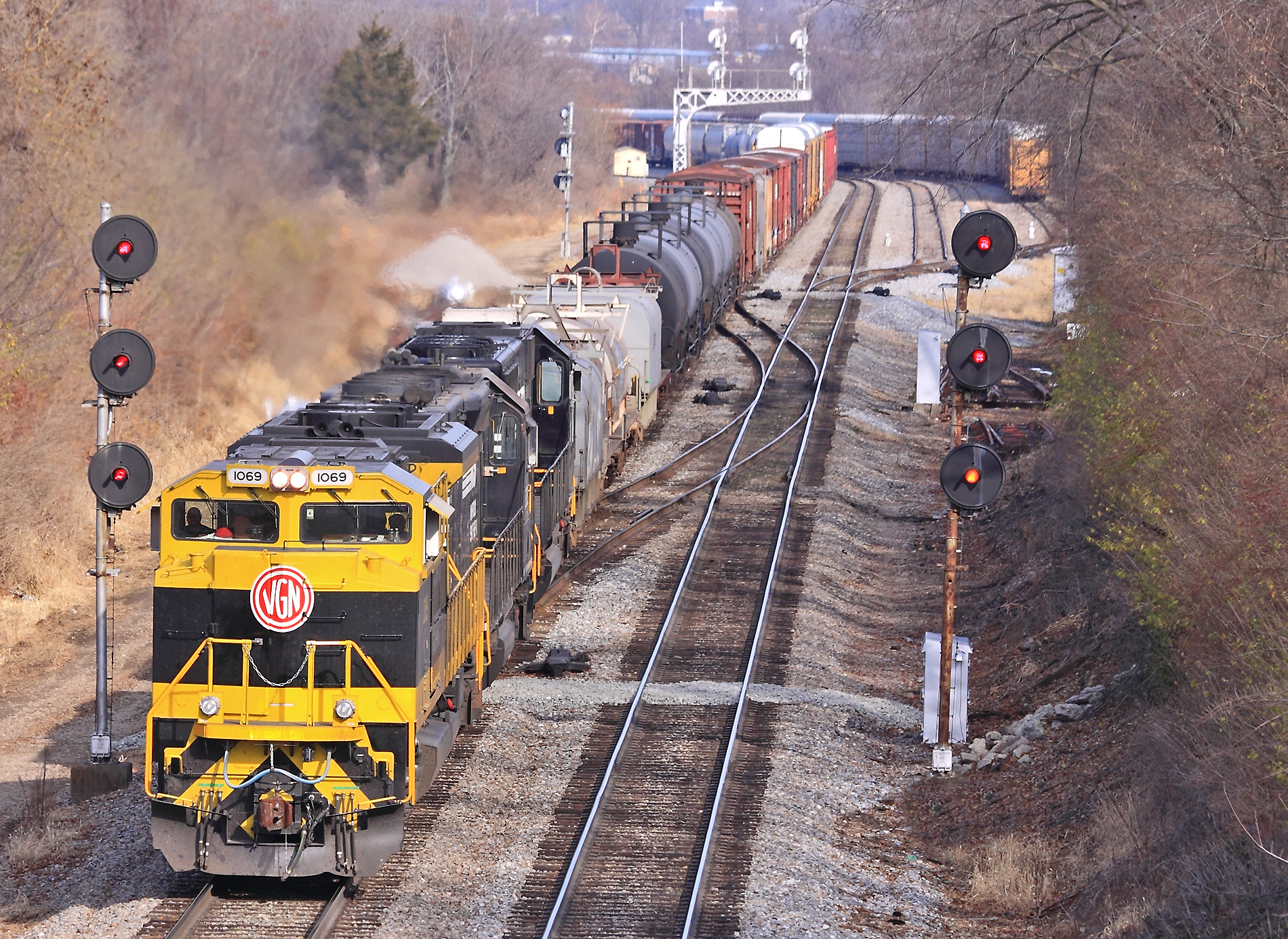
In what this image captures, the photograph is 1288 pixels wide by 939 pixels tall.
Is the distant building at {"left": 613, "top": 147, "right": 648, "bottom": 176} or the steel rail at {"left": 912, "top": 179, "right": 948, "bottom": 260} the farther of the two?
the distant building at {"left": 613, "top": 147, "right": 648, "bottom": 176}

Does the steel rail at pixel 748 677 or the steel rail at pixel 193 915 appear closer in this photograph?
the steel rail at pixel 193 915

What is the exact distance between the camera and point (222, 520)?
1148cm

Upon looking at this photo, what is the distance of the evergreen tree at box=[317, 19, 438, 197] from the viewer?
5491 centimetres

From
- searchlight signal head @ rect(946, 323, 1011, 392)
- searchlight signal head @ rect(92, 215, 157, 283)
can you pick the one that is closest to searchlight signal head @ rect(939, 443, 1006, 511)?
searchlight signal head @ rect(946, 323, 1011, 392)

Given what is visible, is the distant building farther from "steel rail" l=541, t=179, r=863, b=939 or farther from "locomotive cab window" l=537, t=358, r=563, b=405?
"locomotive cab window" l=537, t=358, r=563, b=405

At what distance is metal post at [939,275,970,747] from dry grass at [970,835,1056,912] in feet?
7.87

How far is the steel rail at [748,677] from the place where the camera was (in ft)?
40.3

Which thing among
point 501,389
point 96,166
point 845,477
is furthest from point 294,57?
point 501,389

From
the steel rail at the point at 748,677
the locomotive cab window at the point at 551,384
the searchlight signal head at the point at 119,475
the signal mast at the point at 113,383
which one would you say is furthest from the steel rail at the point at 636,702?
the searchlight signal head at the point at 119,475

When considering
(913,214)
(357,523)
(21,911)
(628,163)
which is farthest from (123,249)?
(628,163)

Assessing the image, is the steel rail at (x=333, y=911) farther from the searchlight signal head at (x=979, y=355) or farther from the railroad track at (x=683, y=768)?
the searchlight signal head at (x=979, y=355)

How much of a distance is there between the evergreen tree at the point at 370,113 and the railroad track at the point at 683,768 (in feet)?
108

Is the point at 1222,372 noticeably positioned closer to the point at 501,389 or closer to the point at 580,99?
the point at 501,389

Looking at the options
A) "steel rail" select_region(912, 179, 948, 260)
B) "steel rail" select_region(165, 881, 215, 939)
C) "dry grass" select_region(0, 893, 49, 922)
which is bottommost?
"dry grass" select_region(0, 893, 49, 922)
